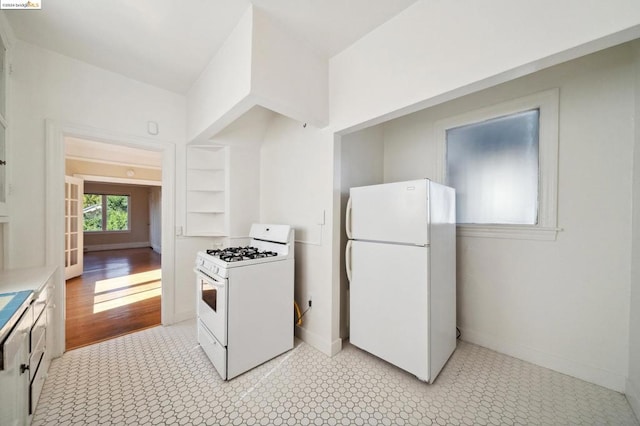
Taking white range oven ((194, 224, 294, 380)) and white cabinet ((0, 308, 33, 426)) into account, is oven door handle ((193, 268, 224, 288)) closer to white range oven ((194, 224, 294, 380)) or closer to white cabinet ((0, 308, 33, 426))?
white range oven ((194, 224, 294, 380))

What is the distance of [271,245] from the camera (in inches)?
98.2

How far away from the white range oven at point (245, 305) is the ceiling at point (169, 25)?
5.61 ft

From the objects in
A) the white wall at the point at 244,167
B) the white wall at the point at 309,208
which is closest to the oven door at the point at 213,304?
the white wall at the point at 244,167

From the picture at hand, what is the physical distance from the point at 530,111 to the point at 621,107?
1.70ft

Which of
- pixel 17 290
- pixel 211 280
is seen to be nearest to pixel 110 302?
pixel 17 290

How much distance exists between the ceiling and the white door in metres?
3.59

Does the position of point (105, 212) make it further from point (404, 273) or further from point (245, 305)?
point (404, 273)

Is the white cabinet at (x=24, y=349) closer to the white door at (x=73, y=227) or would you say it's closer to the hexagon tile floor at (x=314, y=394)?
the hexagon tile floor at (x=314, y=394)

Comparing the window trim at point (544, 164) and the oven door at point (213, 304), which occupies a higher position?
the window trim at point (544, 164)

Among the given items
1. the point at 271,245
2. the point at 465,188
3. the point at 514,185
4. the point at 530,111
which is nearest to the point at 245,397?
the point at 271,245

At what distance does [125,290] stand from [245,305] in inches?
135

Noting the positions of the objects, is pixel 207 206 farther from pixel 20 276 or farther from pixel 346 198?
pixel 346 198

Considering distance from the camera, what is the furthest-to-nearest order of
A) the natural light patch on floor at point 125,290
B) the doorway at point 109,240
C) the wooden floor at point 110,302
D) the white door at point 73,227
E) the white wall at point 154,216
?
the white wall at point 154,216 < the white door at point 73,227 < the natural light patch on floor at point 125,290 < the doorway at point 109,240 < the wooden floor at point 110,302

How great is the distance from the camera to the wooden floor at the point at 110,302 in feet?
8.77
